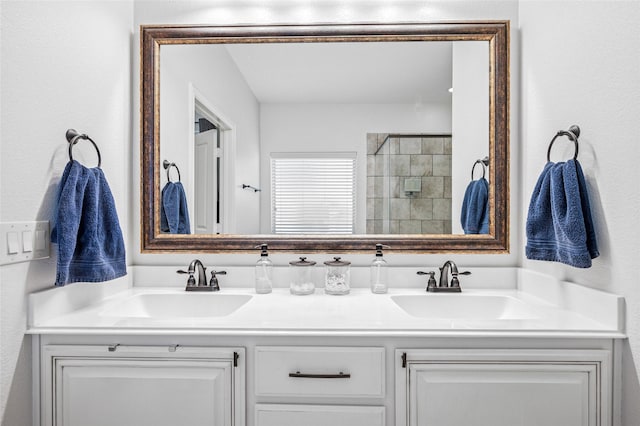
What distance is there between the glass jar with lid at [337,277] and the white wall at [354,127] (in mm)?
208

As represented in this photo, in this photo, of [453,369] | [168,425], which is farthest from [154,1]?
[453,369]

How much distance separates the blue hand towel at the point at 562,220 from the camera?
1.16 meters

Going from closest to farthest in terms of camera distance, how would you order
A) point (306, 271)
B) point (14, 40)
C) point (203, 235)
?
point (14, 40) < point (306, 271) < point (203, 235)

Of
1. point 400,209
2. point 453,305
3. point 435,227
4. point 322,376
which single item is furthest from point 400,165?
point 322,376

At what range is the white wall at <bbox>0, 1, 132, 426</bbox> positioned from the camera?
3.52 feet

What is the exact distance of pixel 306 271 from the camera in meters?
1.61

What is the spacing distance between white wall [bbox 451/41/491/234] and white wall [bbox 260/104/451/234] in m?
0.06

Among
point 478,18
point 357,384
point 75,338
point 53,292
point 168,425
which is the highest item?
point 478,18

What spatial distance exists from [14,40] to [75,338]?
851mm

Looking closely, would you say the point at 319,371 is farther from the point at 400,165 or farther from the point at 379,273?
the point at 400,165

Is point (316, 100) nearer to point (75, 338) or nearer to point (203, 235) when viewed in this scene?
point (203, 235)

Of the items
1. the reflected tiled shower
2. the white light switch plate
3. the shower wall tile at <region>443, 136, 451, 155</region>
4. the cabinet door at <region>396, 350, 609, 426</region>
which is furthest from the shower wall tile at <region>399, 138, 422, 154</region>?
the white light switch plate

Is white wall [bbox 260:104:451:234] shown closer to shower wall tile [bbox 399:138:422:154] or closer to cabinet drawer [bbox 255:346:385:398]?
shower wall tile [bbox 399:138:422:154]

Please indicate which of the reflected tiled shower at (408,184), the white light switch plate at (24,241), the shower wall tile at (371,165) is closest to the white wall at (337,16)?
the reflected tiled shower at (408,184)
